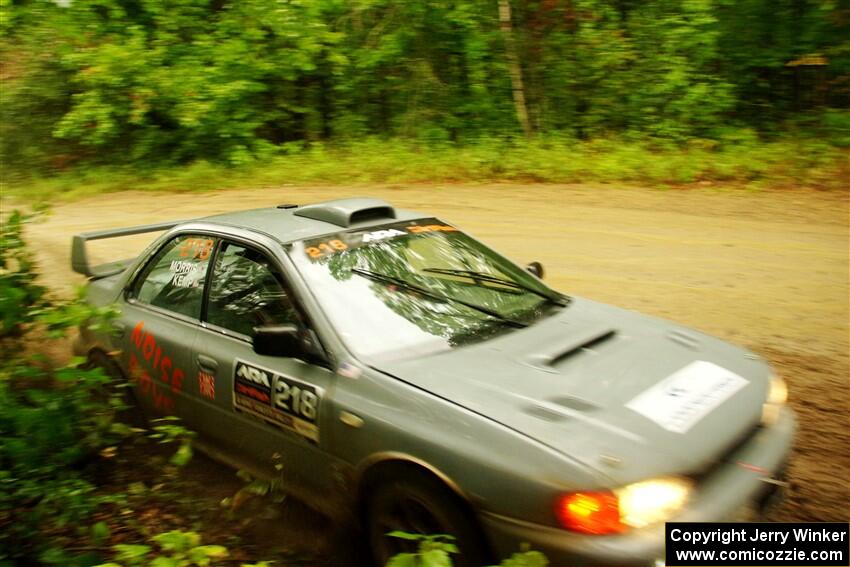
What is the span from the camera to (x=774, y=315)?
634cm

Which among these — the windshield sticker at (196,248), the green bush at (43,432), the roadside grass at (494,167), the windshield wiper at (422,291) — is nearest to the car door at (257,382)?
the windshield sticker at (196,248)

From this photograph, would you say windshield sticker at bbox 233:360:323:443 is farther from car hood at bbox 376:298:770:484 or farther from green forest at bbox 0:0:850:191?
green forest at bbox 0:0:850:191

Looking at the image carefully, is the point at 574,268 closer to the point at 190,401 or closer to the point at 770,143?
the point at 190,401

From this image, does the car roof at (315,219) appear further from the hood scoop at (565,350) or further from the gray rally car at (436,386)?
the hood scoop at (565,350)

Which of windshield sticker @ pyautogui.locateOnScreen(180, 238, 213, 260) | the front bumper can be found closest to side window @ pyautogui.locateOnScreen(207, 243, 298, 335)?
windshield sticker @ pyautogui.locateOnScreen(180, 238, 213, 260)

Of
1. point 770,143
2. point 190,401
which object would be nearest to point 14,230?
point 190,401

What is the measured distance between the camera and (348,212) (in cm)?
405

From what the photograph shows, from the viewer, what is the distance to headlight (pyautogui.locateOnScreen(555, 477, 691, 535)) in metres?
2.51

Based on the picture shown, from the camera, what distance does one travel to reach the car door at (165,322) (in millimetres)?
4062

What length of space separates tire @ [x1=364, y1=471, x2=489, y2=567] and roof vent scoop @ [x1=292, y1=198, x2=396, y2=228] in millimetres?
1591

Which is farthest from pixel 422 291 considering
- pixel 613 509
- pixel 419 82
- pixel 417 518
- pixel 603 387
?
pixel 419 82

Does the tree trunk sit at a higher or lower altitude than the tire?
higher

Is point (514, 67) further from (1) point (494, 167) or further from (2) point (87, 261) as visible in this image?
(2) point (87, 261)

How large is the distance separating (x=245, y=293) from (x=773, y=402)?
103 inches
